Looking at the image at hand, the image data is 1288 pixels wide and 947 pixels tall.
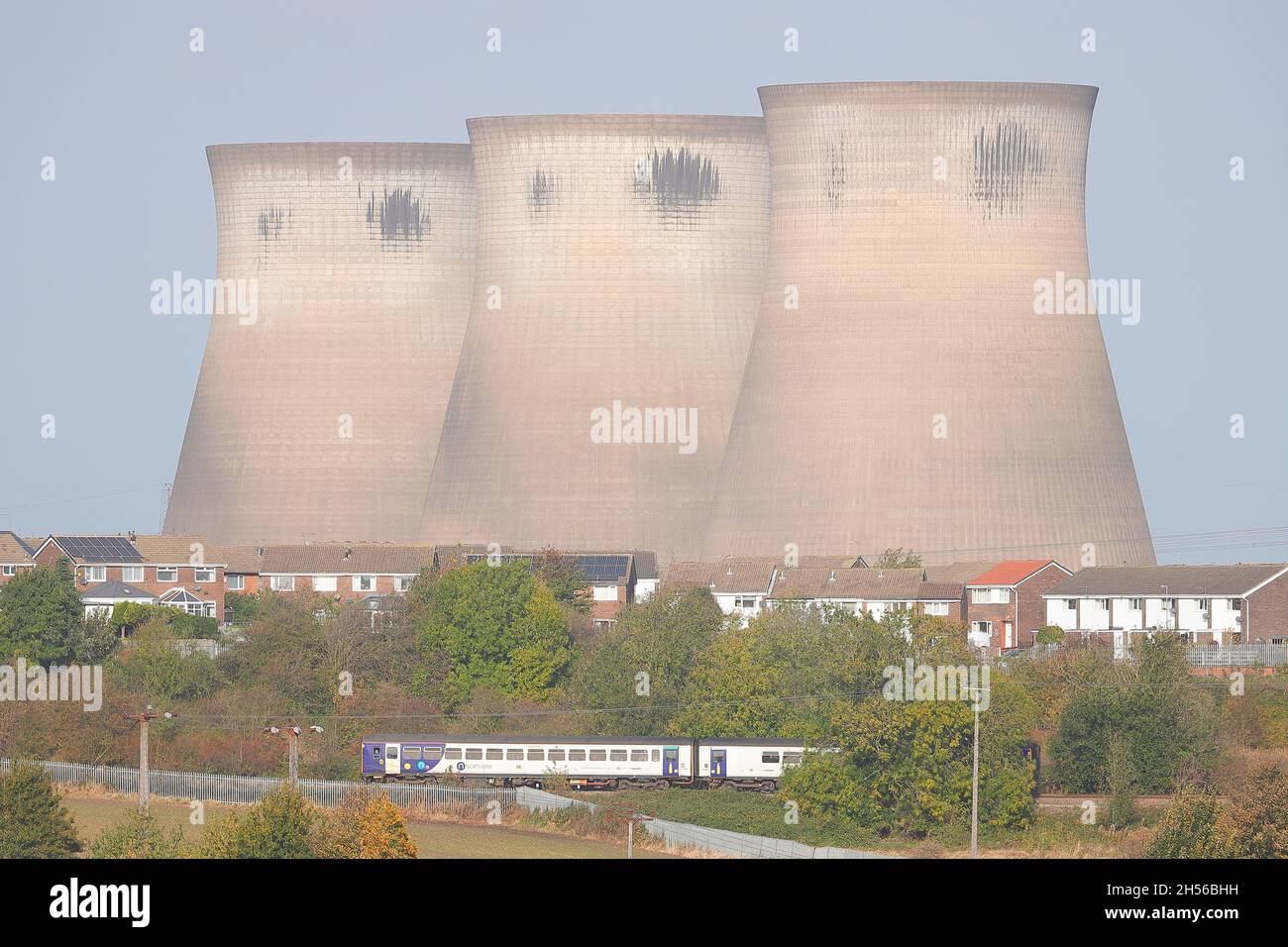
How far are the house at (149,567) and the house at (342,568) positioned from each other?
1.64m

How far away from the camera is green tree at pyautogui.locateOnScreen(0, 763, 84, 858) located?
Answer: 22.4 m

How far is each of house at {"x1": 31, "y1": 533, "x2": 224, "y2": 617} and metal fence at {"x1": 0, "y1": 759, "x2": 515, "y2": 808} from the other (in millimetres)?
18177

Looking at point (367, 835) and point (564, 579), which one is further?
point (564, 579)

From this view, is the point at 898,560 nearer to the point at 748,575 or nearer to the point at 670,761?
the point at 748,575

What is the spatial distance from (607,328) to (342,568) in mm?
7929

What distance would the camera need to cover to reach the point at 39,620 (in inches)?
1528

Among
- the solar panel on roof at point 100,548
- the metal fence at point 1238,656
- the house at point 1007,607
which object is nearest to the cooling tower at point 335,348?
the solar panel on roof at point 100,548

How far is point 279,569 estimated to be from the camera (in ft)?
173

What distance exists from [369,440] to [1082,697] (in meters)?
28.8

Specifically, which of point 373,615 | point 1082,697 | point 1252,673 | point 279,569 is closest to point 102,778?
point 373,615
